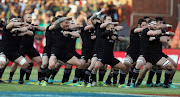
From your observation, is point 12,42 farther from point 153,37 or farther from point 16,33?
point 153,37

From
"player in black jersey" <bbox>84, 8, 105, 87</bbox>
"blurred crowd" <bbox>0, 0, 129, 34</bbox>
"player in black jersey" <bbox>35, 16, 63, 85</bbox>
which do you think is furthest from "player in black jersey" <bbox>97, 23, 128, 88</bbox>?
"blurred crowd" <bbox>0, 0, 129, 34</bbox>

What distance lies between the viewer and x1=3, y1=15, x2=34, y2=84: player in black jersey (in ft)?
38.7

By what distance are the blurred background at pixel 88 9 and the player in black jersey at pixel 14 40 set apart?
48.5 feet

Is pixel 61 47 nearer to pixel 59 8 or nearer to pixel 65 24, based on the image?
pixel 65 24

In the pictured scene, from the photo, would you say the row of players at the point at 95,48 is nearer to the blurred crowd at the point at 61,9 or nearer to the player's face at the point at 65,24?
the player's face at the point at 65,24

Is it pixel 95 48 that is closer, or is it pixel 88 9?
pixel 95 48

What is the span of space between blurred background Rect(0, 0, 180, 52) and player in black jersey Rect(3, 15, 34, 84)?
1479 cm

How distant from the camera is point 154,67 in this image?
1303 cm

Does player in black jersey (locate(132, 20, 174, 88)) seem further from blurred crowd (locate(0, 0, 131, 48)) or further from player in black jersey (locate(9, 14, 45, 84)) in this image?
blurred crowd (locate(0, 0, 131, 48))

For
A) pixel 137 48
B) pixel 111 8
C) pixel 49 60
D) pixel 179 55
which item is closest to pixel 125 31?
pixel 111 8

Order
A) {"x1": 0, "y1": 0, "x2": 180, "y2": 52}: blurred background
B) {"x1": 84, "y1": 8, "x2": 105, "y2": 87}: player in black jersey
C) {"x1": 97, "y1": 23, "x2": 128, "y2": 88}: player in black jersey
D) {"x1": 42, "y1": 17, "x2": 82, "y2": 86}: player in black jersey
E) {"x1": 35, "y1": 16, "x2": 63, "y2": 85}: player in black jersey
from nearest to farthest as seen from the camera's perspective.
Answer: {"x1": 42, "y1": 17, "x2": 82, "y2": 86}: player in black jersey, {"x1": 97, "y1": 23, "x2": 128, "y2": 88}: player in black jersey, {"x1": 35, "y1": 16, "x2": 63, "y2": 85}: player in black jersey, {"x1": 84, "y1": 8, "x2": 105, "y2": 87}: player in black jersey, {"x1": 0, "y1": 0, "x2": 180, "y2": 52}: blurred background

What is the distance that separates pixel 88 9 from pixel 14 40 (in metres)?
17.5

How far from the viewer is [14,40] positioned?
1200 cm

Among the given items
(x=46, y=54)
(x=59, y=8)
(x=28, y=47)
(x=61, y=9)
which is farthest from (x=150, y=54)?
(x=59, y=8)
